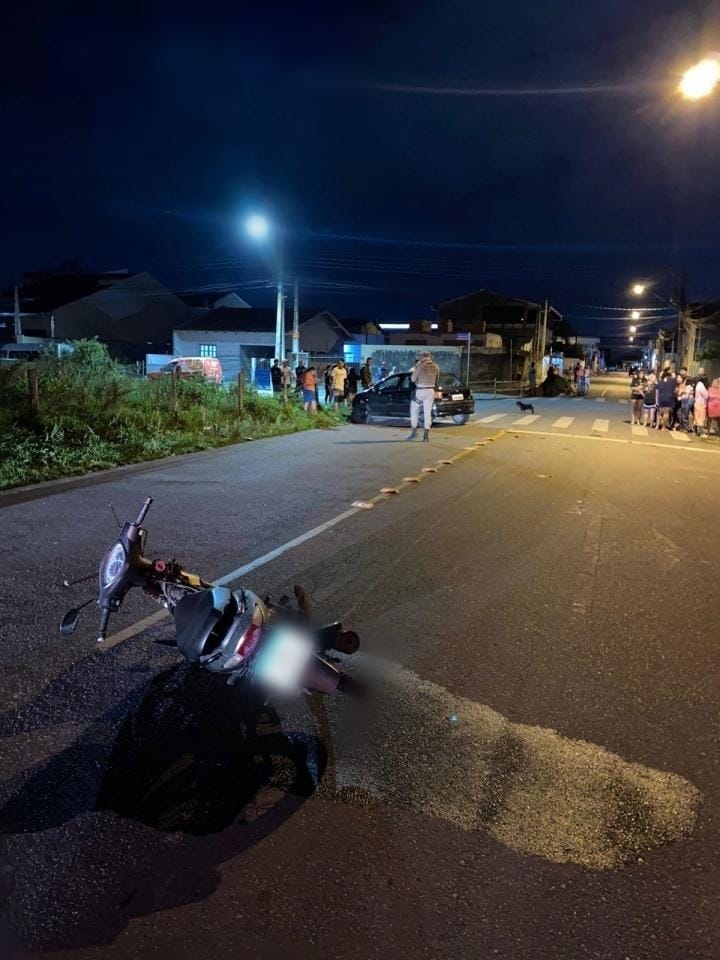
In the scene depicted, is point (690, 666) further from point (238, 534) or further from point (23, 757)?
point (238, 534)

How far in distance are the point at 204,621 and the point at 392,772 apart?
1.10m

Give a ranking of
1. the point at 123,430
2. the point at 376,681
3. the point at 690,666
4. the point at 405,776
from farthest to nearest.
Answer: the point at 123,430
the point at 690,666
the point at 376,681
the point at 405,776

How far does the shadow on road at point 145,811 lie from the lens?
2.34 metres

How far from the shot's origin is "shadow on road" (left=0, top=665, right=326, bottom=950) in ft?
7.68

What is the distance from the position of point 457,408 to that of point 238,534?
12.9 metres

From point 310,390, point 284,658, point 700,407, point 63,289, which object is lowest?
point 284,658

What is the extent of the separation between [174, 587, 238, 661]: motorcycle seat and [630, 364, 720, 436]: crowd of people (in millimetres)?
17244

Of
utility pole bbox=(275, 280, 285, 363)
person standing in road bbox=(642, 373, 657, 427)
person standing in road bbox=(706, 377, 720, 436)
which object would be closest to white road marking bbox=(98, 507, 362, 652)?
person standing in road bbox=(706, 377, 720, 436)

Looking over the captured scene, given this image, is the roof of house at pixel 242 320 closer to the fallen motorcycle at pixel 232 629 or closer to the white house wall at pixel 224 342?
the white house wall at pixel 224 342

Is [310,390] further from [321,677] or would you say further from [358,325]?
[358,325]

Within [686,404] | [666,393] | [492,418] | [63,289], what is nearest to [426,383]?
[492,418]

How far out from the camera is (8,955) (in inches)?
83.8

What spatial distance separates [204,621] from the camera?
111 inches

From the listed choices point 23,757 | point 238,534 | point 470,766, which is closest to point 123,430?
point 238,534
